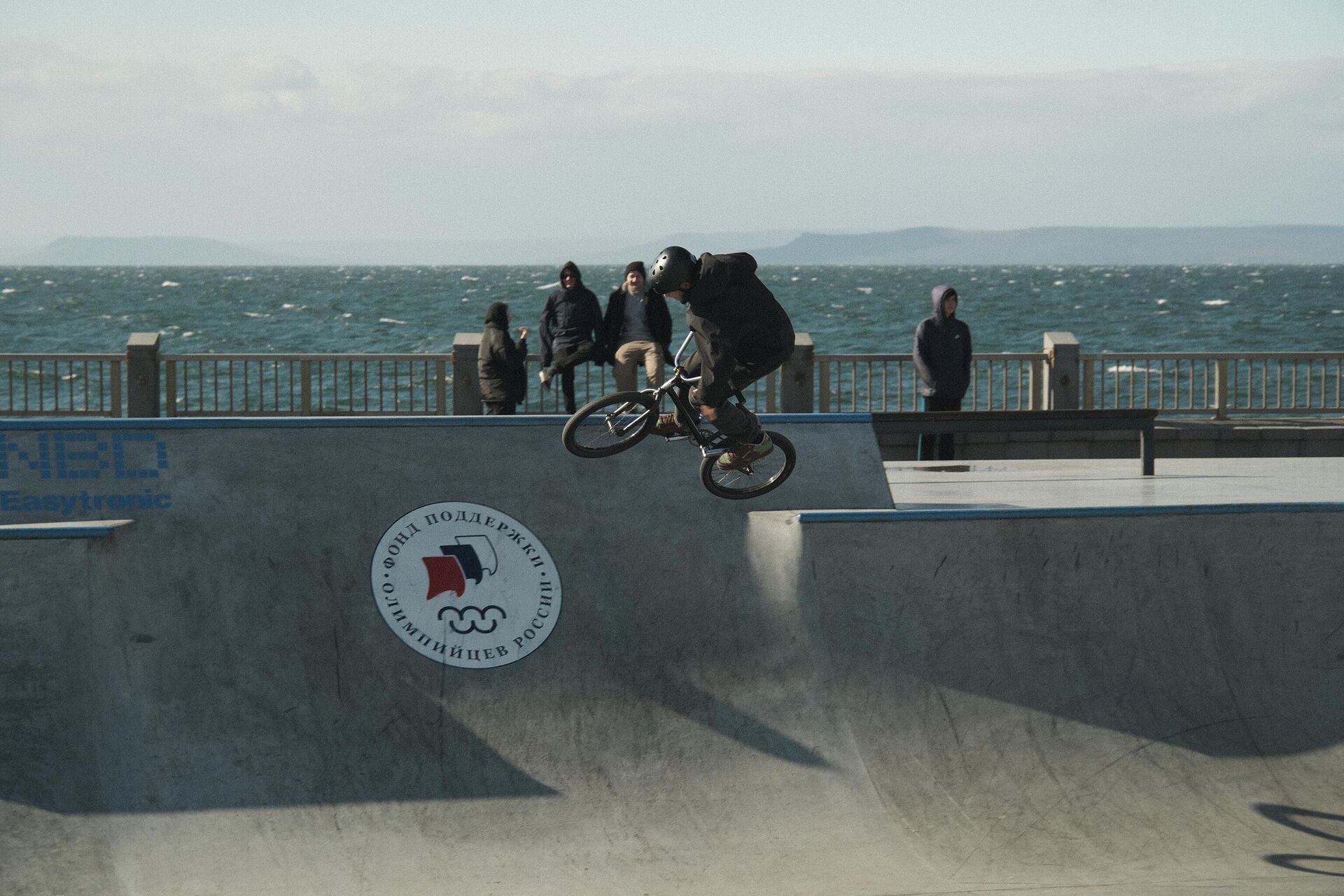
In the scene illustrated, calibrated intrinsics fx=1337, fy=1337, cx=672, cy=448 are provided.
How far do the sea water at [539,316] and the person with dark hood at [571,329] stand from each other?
22.2 m

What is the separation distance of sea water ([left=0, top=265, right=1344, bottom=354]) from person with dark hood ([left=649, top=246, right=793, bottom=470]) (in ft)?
91.9

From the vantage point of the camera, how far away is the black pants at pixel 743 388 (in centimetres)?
767

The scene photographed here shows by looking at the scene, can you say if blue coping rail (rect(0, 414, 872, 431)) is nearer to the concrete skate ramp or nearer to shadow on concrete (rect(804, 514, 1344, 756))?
the concrete skate ramp

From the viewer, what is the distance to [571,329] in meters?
13.3

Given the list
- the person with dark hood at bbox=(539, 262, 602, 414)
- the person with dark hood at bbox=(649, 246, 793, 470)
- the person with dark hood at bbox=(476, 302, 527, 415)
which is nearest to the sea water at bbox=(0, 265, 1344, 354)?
the person with dark hood at bbox=(476, 302, 527, 415)

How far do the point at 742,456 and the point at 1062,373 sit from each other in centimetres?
910

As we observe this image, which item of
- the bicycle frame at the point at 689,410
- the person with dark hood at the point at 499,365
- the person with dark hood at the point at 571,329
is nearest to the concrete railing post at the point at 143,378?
the person with dark hood at the point at 499,365

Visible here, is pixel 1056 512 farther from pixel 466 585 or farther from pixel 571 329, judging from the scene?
pixel 571 329

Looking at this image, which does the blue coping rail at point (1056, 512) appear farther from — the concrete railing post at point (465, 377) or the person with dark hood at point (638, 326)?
the concrete railing post at point (465, 377)

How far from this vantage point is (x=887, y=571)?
750 cm

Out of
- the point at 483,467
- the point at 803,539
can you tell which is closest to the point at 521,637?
the point at 483,467

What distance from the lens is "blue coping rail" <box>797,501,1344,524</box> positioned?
750cm

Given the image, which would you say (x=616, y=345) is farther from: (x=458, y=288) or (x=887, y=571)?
(x=458, y=288)

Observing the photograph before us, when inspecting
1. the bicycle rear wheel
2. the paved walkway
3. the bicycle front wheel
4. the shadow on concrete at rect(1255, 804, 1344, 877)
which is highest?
the bicycle front wheel
